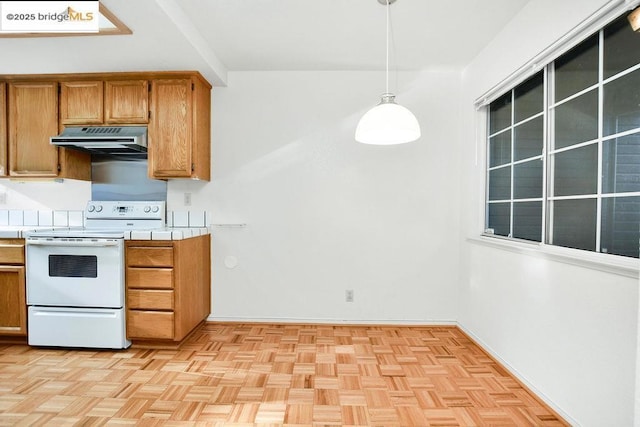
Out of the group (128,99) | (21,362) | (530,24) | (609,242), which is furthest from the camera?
(128,99)

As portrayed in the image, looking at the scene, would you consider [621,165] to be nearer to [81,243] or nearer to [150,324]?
[150,324]

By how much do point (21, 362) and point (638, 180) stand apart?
385cm

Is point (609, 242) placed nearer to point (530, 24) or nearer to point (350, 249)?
point (530, 24)

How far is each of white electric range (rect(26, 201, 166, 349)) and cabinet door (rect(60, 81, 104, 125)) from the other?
1008mm

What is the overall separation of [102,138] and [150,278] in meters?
1.20

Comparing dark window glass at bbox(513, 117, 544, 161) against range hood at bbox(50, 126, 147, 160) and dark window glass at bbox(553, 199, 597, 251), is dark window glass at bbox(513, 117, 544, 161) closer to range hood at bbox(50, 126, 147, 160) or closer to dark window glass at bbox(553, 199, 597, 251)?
dark window glass at bbox(553, 199, 597, 251)

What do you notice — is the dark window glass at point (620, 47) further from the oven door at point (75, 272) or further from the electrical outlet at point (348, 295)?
the oven door at point (75, 272)

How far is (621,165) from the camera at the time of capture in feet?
5.44

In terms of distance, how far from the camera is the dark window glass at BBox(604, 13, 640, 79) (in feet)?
5.18

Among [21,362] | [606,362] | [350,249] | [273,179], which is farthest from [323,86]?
[21,362]

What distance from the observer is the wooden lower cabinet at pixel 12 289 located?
113 inches

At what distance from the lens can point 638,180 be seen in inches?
61.3

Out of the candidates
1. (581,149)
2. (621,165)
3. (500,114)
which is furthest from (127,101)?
(621,165)

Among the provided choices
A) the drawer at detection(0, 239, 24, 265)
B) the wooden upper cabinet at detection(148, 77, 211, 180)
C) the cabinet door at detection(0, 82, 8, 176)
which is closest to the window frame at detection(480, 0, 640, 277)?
the wooden upper cabinet at detection(148, 77, 211, 180)
